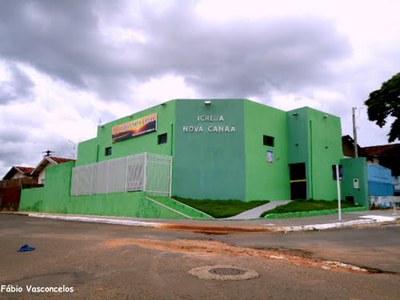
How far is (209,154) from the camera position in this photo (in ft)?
80.5

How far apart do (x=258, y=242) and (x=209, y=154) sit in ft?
46.9

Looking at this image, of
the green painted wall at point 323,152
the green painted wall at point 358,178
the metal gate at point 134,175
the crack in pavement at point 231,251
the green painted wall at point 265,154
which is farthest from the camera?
the green painted wall at point 358,178

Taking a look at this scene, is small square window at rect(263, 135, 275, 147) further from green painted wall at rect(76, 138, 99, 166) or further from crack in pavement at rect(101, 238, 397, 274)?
crack in pavement at rect(101, 238, 397, 274)

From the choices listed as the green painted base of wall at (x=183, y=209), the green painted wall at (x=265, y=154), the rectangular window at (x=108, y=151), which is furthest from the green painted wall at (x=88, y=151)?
the green painted wall at (x=265, y=154)

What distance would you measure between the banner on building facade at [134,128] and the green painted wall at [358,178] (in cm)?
1495

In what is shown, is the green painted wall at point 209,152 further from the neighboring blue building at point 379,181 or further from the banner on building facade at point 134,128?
the neighboring blue building at point 379,181

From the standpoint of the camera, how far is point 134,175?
898 inches

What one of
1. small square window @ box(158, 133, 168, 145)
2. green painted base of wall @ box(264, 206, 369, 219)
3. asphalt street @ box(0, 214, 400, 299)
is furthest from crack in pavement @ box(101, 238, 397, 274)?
small square window @ box(158, 133, 168, 145)

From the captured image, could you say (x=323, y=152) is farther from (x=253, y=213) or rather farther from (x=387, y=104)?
(x=387, y=104)

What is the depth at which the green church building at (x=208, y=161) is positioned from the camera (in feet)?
76.0

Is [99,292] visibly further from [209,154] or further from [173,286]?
[209,154]

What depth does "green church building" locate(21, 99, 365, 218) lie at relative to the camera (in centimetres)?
2317

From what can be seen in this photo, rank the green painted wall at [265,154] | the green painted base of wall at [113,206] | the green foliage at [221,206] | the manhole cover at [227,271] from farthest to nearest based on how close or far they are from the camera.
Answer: the green painted wall at [265,154], the green painted base of wall at [113,206], the green foliage at [221,206], the manhole cover at [227,271]

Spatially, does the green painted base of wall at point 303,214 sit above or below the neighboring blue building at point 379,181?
below
